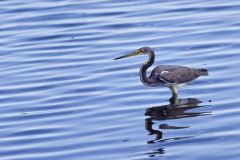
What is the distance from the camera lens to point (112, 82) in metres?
20.6

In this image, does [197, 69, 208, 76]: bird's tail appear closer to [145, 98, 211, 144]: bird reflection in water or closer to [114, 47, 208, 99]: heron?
[114, 47, 208, 99]: heron

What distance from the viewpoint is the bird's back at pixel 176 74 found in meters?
19.6

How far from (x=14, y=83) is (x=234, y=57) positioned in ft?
15.2

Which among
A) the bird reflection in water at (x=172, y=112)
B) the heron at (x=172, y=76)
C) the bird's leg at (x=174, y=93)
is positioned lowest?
the bird reflection in water at (x=172, y=112)

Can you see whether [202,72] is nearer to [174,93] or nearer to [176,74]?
[176,74]

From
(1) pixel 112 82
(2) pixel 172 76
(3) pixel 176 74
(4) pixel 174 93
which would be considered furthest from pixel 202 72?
(1) pixel 112 82

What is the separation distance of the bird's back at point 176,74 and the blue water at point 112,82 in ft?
0.96

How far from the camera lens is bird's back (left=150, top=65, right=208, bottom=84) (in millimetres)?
19594

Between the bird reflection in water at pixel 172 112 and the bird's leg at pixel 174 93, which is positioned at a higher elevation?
the bird's leg at pixel 174 93

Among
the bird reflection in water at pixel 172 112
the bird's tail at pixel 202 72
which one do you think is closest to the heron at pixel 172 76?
the bird's tail at pixel 202 72

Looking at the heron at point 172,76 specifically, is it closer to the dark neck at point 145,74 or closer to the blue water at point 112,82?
the dark neck at point 145,74

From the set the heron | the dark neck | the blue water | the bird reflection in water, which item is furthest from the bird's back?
the bird reflection in water

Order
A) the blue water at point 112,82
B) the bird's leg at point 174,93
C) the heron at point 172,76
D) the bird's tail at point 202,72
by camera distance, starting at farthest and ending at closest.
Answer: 1. the bird's tail at point 202,72
2. the heron at point 172,76
3. the bird's leg at point 174,93
4. the blue water at point 112,82

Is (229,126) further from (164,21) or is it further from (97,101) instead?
(164,21)
